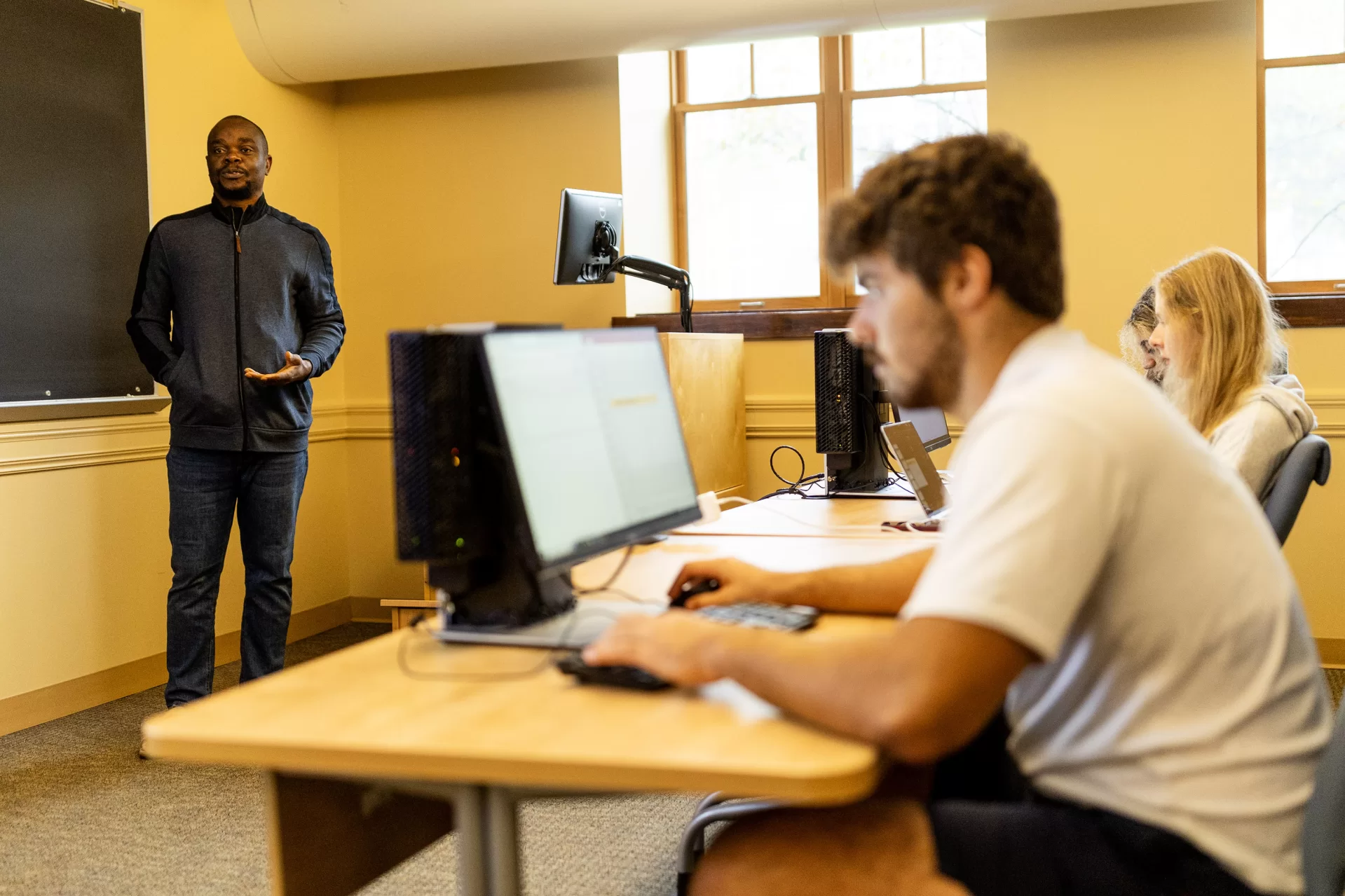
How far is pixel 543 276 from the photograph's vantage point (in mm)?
4746

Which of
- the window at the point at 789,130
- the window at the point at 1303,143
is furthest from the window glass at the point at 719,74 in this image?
the window at the point at 1303,143

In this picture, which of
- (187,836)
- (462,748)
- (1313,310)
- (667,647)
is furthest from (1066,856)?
(1313,310)

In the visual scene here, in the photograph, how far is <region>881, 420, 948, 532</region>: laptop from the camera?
2531mm

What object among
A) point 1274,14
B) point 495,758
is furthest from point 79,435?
point 1274,14

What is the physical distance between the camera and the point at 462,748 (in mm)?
1030

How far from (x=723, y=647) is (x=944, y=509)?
1.51m

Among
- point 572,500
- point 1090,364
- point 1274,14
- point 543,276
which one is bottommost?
point 572,500

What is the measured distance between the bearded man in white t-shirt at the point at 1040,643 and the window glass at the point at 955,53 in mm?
3577

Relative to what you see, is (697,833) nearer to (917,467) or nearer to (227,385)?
(917,467)

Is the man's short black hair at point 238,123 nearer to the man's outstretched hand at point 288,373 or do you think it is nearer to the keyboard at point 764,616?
the man's outstretched hand at point 288,373

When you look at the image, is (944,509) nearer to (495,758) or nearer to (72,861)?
(495,758)

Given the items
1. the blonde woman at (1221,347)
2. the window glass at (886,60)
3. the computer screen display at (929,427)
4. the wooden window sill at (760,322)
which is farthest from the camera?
the window glass at (886,60)

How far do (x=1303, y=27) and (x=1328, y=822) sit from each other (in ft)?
12.6

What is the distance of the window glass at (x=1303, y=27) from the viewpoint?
4160mm
